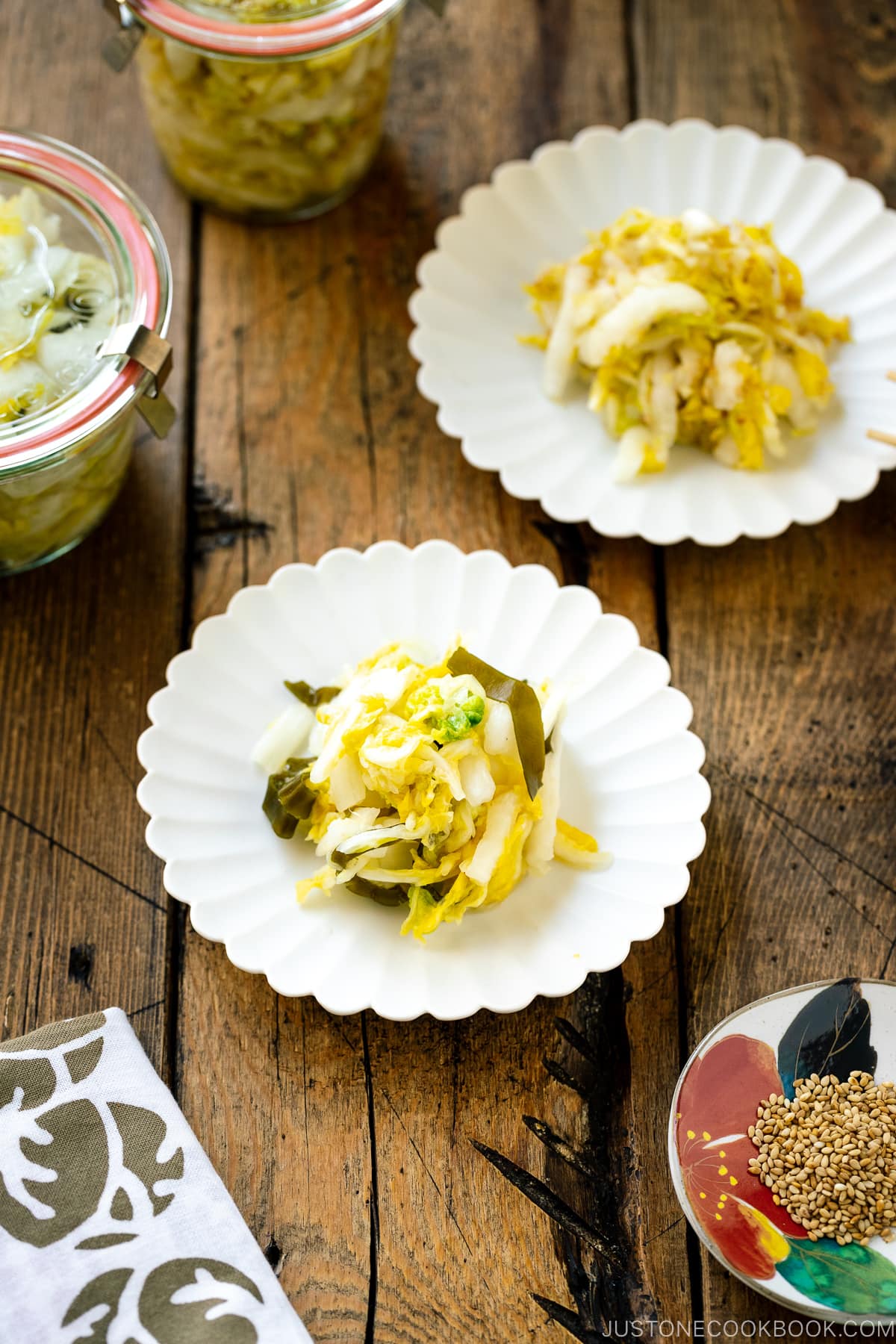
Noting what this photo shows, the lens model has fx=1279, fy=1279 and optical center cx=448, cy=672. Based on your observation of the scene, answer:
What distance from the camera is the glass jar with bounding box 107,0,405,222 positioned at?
1.79m

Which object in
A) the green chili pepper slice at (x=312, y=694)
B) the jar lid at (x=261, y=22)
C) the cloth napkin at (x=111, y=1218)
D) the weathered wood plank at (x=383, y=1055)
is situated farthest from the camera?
the jar lid at (x=261, y=22)

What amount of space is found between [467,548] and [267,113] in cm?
73

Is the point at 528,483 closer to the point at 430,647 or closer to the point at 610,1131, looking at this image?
the point at 430,647

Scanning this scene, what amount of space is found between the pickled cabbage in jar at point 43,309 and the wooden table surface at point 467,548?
0.36 metres

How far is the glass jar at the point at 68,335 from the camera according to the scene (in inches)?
62.7

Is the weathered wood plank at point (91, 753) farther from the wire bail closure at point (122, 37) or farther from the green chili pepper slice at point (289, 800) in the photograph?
the wire bail closure at point (122, 37)

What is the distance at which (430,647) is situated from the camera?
5.57 feet

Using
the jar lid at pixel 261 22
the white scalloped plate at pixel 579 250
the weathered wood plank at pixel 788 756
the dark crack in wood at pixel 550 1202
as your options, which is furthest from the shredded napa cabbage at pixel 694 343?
the dark crack in wood at pixel 550 1202

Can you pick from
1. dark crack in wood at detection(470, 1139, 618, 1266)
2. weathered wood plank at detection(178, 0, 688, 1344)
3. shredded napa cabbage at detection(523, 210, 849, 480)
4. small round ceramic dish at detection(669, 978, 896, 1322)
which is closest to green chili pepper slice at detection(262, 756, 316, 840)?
weathered wood plank at detection(178, 0, 688, 1344)

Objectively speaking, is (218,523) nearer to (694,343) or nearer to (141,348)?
(141,348)

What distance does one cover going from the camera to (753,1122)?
1.43m

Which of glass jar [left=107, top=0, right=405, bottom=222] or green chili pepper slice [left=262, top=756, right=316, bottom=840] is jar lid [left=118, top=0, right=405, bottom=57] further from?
green chili pepper slice [left=262, top=756, right=316, bottom=840]

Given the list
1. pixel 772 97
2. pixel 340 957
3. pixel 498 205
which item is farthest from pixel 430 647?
pixel 772 97

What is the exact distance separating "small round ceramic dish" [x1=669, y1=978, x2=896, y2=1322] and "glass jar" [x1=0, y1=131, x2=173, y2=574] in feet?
3.45
